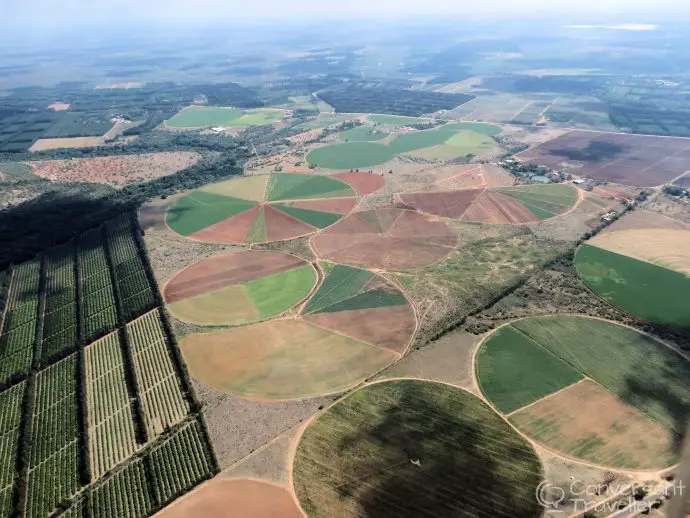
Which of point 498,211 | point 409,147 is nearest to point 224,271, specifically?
point 498,211

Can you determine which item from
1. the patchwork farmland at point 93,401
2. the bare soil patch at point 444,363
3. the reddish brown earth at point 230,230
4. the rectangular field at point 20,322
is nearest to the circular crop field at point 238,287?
the patchwork farmland at point 93,401

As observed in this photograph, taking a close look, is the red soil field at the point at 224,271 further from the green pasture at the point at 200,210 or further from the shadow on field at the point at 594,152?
the shadow on field at the point at 594,152

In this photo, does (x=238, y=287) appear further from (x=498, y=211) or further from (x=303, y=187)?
(x=498, y=211)

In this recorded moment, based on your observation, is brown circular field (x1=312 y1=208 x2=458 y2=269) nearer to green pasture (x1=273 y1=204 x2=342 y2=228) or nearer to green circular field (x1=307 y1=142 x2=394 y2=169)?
green pasture (x1=273 y1=204 x2=342 y2=228)

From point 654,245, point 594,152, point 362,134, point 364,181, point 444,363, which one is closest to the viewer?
point 444,363

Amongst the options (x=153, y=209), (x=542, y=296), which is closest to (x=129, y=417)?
(x=542, y=296)

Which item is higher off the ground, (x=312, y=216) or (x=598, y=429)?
(x=312, y=216)
